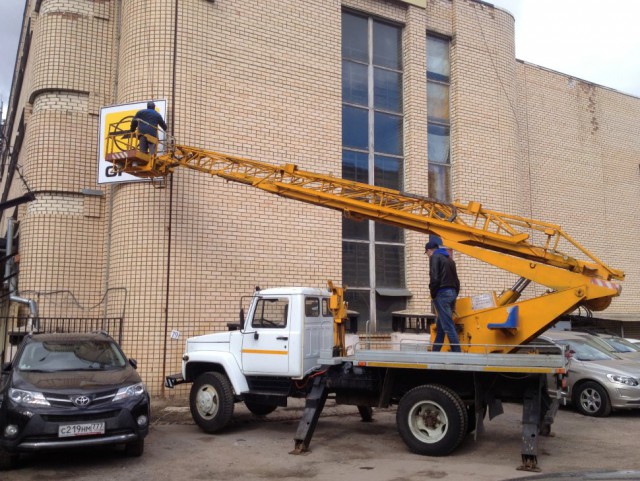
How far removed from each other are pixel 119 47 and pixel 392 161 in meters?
6.68

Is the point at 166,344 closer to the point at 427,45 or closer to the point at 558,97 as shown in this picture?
the point at 427,45

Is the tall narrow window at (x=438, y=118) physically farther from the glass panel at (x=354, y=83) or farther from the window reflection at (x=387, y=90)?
the glass panel at (x=354, y=83)

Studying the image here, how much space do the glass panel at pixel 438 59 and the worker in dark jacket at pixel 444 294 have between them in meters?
8.50

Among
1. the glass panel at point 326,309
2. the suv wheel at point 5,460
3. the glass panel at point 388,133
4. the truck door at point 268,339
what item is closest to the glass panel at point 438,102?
the glass panel at point 388,133

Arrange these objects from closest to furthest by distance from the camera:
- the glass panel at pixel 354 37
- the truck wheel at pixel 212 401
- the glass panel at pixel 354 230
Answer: the truck wheel at pixel 212 401 < the glass panel at pixel 354 230 < the glass panel at pixel 354 37

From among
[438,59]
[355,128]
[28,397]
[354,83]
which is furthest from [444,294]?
[438,59]

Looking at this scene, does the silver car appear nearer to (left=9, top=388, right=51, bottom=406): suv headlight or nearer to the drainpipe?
(left=9, top=388, right=51, bottom=406): suv headlight

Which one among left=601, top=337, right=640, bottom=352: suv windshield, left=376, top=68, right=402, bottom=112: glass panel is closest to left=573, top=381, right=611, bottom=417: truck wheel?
left=601, top=337, right=640, bottom=352: suv windshield

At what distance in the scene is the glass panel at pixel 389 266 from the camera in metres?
14.2

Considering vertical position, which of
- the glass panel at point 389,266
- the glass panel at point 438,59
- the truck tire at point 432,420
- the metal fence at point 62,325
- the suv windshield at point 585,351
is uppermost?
the glass panel at point 438,59

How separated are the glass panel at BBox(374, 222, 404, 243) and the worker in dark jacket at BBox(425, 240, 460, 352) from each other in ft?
18.8

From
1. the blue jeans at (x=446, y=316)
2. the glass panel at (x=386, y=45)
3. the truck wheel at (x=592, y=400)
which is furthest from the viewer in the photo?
the glass panel at (x=386, y=45)

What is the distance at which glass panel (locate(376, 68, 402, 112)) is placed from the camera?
14.9m

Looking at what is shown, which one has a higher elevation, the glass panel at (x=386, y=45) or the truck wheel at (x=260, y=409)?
the glass panel at (x=386, y=45)
